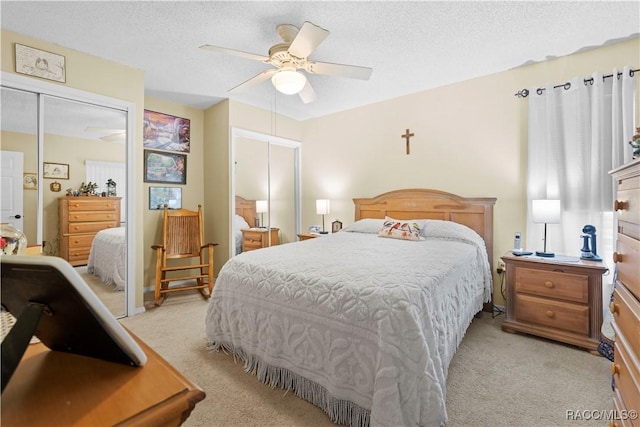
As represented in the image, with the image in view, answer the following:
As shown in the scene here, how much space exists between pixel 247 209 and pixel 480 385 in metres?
3.35

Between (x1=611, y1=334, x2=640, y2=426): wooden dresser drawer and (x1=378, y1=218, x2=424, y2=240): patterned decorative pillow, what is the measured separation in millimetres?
1787

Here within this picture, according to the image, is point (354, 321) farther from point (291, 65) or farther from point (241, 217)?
point (241, 217)

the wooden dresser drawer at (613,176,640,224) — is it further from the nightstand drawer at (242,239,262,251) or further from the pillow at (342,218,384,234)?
the nightstand drawer at (242,239,262,251)

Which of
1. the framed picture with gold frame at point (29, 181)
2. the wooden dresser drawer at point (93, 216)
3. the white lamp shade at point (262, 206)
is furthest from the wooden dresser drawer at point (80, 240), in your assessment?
the white lamp shade at point (262, 206)

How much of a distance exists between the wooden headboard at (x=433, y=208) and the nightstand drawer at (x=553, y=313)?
0.67 meters

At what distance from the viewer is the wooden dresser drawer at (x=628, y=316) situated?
101 centimetres

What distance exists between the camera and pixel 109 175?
293 cm

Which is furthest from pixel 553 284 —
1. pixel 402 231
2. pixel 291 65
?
pixel 291 65

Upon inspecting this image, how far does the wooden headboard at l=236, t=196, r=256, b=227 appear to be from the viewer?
409 centimetres

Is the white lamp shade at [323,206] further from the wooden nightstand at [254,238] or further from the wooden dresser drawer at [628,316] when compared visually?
the wooden dresser drawer at [628,316]

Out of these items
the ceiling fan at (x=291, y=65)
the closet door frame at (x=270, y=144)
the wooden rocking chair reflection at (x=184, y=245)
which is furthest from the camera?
the closet door frame at (x=270, y=144)

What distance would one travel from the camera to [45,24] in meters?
2.28

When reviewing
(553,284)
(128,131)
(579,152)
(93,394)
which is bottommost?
(553,284)

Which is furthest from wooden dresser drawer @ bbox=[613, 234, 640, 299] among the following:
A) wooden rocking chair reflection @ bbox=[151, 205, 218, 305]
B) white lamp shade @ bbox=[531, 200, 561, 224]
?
wooden rocking chair reflection @ bbox=[151, 205, 218, 305]
